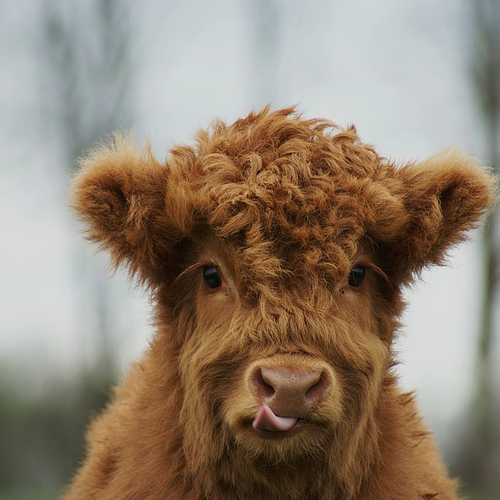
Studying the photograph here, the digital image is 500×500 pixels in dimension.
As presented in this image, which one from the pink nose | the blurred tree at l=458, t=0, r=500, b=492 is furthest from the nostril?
the blurred tree at l=458, t=0, r=500, b=492

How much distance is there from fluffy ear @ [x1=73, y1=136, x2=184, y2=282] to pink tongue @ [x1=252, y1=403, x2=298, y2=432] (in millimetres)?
1277

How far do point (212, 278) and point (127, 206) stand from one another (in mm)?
641

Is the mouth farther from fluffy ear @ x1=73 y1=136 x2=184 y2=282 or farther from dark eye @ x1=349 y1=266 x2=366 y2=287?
fluffy ear @ x1=73 y1=136 x2=184 y2=282

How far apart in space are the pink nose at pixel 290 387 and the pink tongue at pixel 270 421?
25mm

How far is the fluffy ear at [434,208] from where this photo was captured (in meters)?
4.39

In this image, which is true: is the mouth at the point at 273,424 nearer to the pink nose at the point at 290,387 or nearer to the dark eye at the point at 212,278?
the pink nose at the point at 290,387

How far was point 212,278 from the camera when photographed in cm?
428

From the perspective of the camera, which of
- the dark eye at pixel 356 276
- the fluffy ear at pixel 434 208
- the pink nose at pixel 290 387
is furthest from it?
the fluffy ear at pixel 434 208

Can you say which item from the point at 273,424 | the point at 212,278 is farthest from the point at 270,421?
the point at 212,278

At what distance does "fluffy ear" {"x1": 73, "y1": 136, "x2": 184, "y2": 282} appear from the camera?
4363 millimetres

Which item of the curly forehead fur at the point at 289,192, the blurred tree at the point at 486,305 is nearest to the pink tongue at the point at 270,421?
the curly forehead fur at the point at 289,192

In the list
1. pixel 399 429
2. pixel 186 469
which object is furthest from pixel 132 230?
pixel 399 429

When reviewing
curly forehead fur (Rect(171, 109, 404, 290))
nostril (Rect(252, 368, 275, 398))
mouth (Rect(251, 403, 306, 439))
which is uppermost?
curly forehead fur (Rect(171, 109, 404, 290))

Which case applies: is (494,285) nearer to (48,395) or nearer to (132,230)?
(48,395)
